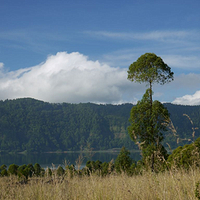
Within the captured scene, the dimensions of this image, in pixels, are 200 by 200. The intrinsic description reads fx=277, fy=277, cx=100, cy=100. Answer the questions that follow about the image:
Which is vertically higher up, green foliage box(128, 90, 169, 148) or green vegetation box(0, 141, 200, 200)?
green foliage box(128, 90, 169, 148)

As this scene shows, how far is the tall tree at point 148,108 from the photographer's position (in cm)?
1780

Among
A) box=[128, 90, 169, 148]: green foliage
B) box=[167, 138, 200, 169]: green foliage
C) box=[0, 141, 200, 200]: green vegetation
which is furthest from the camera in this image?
box=[128, 90, 169, 148]: green foliage

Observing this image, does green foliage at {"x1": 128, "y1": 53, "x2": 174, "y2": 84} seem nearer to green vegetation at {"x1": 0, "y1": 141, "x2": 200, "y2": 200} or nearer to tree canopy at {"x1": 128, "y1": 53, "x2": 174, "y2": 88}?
tree canopy at {"x1": 128, "y1": 53, "x2": 174, "y2": 88}

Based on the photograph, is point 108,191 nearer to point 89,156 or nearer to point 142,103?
point 89,156

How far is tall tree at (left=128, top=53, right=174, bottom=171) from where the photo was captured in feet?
58.4

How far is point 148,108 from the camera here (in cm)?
1841

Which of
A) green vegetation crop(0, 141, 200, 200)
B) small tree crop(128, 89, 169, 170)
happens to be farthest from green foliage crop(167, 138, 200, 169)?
small tree crop(128, 89, 169, 170)

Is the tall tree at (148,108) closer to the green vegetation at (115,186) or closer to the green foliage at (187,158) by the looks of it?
the green foliage at (187,158)

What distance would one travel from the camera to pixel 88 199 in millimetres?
5348

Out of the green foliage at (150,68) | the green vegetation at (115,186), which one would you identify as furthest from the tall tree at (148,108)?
the green vegetation at (115,186)

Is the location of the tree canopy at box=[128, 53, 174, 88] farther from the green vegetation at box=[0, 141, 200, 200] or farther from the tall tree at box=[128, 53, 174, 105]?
the green vegetation at box=[0, 141, 200, 200]

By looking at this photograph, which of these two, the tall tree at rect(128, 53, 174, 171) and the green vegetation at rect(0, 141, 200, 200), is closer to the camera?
the green vegetation at rect(0, 141, 200, 200)

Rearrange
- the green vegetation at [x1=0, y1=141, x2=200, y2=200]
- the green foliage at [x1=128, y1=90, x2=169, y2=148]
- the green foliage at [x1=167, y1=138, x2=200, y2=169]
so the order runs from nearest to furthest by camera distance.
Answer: the green vegetation at [x1=0, y1=141, x2=200, y2=200] < the green foliage at [x1=167, y1=138, x2=200, y2=169] < the green foliage at [x1=128, y1=90, x2=169, y2=148]

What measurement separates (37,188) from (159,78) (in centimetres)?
1344
